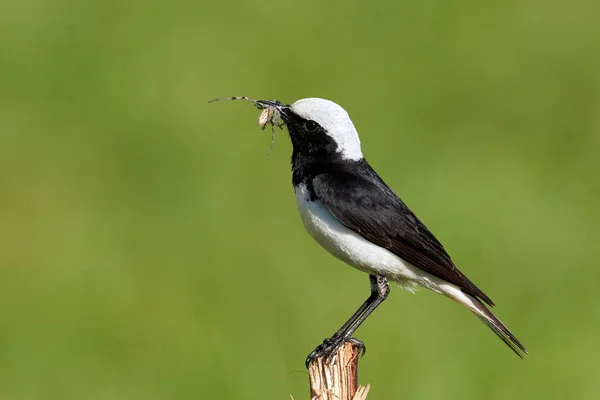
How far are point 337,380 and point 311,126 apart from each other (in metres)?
1.61

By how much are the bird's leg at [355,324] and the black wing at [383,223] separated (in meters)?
0.43

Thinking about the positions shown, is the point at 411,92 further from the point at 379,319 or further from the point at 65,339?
the point at 65,339

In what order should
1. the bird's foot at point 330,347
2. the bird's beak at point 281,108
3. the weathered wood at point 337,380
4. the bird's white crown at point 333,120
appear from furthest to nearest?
the bird's beak at point 281,108 → the bird's white crown at point 333,120 → the bird's foot at point 330,347 → the weathered wood at point 337,380

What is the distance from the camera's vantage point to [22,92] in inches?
468

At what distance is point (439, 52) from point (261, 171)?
2749 millimetres

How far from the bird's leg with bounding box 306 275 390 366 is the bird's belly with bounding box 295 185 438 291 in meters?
0.29

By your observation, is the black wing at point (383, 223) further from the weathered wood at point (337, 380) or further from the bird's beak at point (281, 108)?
the weathered wood at point (337, 380)

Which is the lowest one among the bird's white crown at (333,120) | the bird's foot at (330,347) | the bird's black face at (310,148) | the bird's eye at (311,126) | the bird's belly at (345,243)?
the bird's foot at (330,347)

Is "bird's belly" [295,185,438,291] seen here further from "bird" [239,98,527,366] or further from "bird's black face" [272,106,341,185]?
"bird's black face" [272,106,341,185]

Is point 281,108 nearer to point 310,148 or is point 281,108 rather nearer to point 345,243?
point 310,148

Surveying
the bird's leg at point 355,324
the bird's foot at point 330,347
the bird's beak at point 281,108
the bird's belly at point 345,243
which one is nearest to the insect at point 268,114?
the bird's beak at point 281,108

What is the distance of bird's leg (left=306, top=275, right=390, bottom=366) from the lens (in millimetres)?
6531

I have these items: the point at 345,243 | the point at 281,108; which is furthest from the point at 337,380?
the point at 281,108

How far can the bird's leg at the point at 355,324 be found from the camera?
6.53 m
